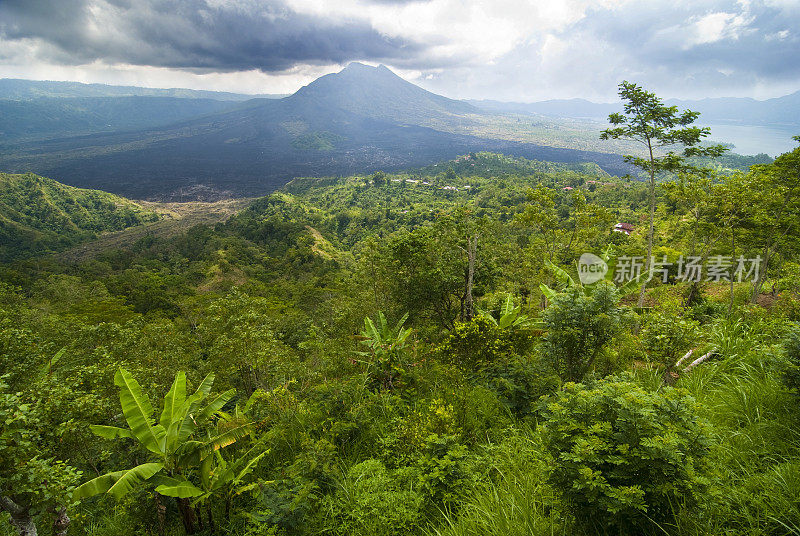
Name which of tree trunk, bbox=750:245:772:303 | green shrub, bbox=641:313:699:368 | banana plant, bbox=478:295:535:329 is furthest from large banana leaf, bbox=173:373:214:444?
tree trunk, bbox=750:245:772:303

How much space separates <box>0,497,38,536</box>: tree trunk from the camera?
3.28 metres

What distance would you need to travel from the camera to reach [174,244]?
232 ft

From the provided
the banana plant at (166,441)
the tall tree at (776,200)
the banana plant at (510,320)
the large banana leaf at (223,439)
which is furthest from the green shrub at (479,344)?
the tall tree at (776,200)

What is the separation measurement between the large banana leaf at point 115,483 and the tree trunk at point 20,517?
0.38 meters

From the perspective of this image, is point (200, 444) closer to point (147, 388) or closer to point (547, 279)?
point (147, 388)

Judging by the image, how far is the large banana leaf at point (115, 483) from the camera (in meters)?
3.44

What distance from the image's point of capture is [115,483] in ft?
11.6

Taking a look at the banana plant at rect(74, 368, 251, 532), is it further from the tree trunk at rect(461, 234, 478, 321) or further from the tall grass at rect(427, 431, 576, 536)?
the tree trunk at rect(461, 234, 478, 321)

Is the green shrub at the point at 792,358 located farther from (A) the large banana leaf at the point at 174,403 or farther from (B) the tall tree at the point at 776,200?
(B) the tall tree at the point at 776,200

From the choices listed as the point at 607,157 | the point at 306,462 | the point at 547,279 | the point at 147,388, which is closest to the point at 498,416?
the point at 306,462

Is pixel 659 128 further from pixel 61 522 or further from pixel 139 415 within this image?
pixel 61 522

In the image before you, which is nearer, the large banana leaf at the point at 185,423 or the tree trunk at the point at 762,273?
the large banana leaf at the point at 185,423

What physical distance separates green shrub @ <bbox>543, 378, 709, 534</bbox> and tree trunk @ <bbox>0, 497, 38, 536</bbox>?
4.82 m

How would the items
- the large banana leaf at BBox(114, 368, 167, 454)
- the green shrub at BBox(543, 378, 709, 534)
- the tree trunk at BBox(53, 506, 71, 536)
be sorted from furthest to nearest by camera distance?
the large banana leaf at BBox(114, 368, 167, 454)
the tree trunk at BBox(53, 506, 71, 536)
the green shrub at BBox(543, 378, 709, 534)
